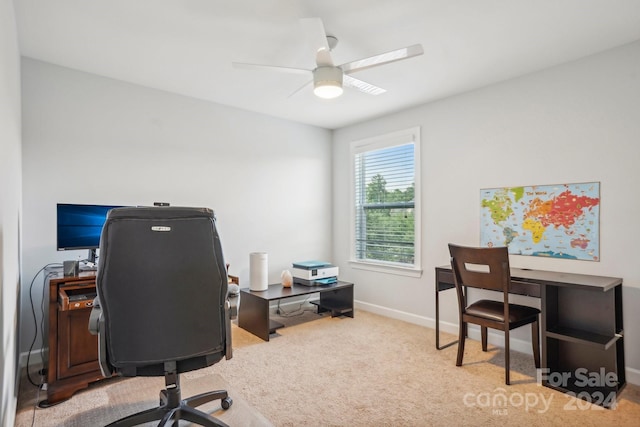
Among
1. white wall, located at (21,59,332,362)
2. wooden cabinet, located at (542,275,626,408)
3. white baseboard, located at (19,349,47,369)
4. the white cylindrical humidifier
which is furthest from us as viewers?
the white cylindrical humidifier

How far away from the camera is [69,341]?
2.29 metres

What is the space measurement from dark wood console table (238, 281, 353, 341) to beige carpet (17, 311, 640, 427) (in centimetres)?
24

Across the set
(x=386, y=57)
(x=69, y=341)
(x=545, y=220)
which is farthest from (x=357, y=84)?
(x=69, y=341)

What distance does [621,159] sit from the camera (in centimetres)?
259

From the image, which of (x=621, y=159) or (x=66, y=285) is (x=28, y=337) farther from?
(x=621, y=159)

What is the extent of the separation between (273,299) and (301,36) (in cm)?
224

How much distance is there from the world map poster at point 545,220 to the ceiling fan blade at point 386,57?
66.5 inches

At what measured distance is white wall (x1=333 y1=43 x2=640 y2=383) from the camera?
8.39 ft

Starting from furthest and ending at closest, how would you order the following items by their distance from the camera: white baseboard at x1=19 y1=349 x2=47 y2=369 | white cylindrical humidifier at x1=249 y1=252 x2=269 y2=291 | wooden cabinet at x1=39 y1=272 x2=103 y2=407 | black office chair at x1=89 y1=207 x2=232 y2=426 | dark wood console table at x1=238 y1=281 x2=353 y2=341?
white cylindrical humidifier at x1=249 y1=252 x2=269 y2=291 → dark wood console table at x1=238 y1=281 x2=353 y2=341 → white baseboard at x1=19 y1=349 x2=47 y2=369 → wooden cabinet at x1=39 y1=272 x2=103 y2=407 → black office chair at x1=89 y1=207 x2=232 y2=426

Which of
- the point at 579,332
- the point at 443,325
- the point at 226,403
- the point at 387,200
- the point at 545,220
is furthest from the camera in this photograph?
the point at 387,200

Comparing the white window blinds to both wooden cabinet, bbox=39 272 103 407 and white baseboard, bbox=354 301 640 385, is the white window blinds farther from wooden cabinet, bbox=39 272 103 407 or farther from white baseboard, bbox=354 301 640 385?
wooden cabinet, bbox=39 272 103 407

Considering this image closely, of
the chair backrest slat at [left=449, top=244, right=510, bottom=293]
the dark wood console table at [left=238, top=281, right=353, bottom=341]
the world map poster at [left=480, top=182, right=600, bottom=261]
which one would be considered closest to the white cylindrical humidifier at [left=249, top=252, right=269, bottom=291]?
the dark wood console table at [left=238, top=281, right=353, bottom=341]

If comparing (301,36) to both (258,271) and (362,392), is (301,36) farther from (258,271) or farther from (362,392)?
(362,392)

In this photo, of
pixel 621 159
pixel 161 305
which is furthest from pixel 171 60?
pixel 621 159
